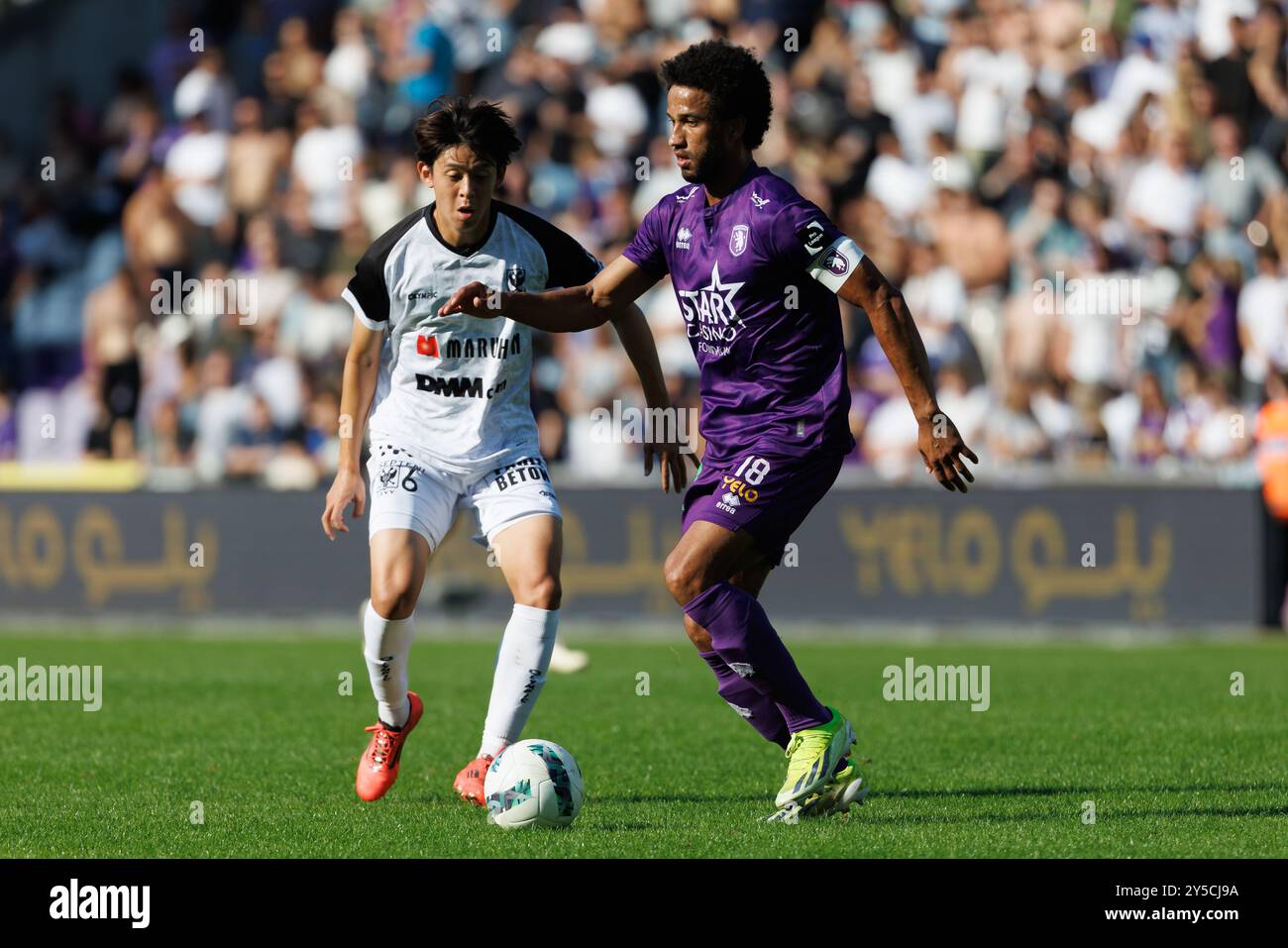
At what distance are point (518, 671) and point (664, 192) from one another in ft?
41.1

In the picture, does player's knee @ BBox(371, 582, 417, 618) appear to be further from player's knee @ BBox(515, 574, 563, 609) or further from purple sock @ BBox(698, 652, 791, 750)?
purple sock @ BBox(698, 652, 791, 750)

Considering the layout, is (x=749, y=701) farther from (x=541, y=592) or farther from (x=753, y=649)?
(x=541, y=592)

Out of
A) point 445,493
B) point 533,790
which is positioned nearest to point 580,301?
point 445,493

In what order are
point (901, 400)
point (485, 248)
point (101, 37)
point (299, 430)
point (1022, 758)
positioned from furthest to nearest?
point (101, 37)
point (299, 430)
point (901, 400)
point (1022, 758)
point (485, 248)

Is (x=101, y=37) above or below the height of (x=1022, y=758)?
above

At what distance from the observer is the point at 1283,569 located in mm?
16750

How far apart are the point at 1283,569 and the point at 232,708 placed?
29.7 ft

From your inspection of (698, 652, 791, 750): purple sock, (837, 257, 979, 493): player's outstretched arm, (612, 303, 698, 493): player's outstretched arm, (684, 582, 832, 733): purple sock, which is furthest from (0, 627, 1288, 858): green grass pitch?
(837, 257, 979, 493): player's outstretched arm

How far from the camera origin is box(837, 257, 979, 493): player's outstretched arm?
7047 mm

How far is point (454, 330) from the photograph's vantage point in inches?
334

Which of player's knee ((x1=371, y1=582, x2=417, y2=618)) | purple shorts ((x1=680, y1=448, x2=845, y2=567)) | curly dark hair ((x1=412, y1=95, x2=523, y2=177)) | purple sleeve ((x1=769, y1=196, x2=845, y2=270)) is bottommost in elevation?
player's knee ((x1=371, y1=582, x2=417, y2=618))

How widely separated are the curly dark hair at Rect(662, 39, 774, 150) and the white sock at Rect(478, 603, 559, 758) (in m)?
2.07
